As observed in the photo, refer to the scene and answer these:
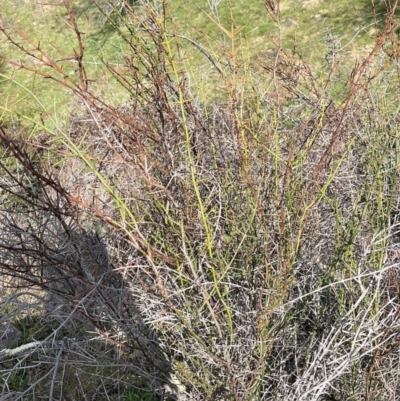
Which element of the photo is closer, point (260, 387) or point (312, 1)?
point (260, 387)

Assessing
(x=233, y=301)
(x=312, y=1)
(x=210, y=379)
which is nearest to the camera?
(x=233, y=301)

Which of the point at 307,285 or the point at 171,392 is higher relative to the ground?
the point at 307,285

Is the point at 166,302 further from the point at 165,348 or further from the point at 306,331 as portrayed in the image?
the point at 306,331

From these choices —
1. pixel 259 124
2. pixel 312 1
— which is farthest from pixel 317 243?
pixel 312 1

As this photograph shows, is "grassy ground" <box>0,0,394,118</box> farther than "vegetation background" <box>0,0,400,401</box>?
Yes

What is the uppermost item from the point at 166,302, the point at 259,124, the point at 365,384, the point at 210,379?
the point at 259,124

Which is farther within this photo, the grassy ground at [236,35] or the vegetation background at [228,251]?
the grassy ground at [236,35]

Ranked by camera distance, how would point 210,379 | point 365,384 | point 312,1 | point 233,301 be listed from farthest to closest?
1. point 312,1
2. point 210,379
3. point 233,301
4. point 365,384

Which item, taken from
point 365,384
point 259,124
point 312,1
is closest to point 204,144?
point 259,124

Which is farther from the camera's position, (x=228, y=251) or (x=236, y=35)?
(x=236, y=35)

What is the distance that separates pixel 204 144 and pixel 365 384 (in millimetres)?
1418

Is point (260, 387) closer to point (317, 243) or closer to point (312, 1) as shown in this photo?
point (317, 243)

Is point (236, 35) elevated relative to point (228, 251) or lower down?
elevated

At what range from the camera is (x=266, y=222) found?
8.45ft
